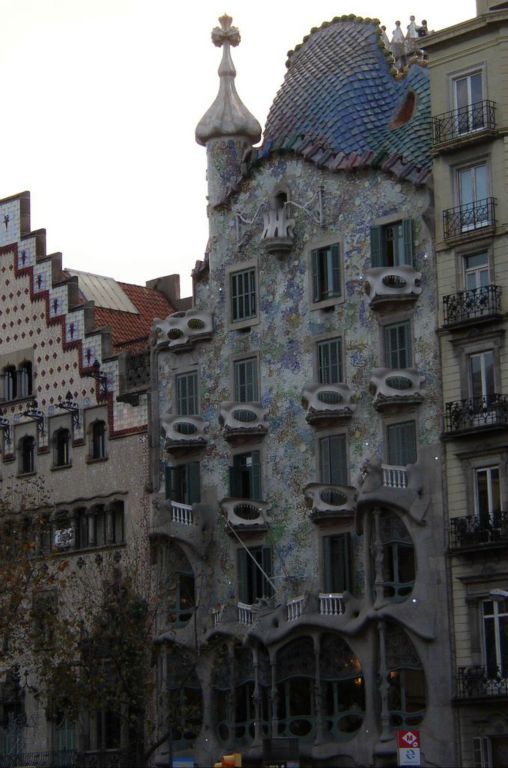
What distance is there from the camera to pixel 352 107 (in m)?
56.9

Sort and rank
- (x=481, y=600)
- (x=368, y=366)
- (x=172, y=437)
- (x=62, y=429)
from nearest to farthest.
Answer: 1. (x=481, y=600)
2. (x=368, y=366)
3. (x=172, y=437)
4. (x=62, y=429)

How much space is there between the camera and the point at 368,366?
178ft

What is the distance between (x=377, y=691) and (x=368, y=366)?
8.74m

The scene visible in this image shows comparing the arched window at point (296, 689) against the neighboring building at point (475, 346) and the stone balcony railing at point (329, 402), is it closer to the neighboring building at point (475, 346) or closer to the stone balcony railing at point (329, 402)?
the neighboring building at point (475, 346)

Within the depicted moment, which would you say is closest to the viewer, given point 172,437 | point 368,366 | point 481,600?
point 481,600

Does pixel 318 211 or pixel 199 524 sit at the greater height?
pixel 318 211

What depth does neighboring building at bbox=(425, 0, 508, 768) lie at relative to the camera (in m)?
50.4

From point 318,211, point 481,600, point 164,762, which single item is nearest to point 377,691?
point 481,600

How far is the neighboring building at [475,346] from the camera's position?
5038 cm

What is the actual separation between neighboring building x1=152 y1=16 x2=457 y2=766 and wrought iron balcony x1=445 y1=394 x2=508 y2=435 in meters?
0.86

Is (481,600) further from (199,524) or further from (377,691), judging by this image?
(199,524)

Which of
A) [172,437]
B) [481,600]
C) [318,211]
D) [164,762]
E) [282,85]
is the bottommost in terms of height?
[164,762]

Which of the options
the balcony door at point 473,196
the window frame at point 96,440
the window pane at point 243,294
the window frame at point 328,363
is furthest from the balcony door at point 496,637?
the window frame at point 96,440

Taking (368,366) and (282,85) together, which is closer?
(368,366)
